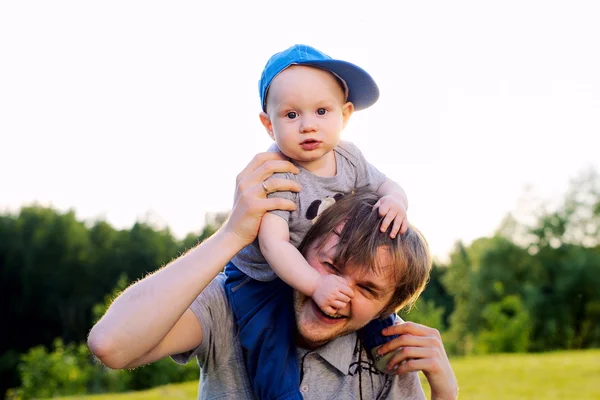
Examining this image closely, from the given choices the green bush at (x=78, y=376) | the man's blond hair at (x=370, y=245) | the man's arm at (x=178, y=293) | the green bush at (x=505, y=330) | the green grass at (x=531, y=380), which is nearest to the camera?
the man's arm at (x=178, y=293)

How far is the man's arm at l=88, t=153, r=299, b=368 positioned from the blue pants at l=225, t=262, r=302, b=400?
0.54 feet

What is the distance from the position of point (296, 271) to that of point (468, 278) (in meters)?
34.7

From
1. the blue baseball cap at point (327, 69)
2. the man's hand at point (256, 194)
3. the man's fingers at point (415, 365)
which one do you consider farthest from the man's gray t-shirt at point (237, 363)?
the blue baseball cap at point (327, 69)

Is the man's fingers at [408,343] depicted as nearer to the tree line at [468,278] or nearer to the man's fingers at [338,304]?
the man's fingers at [338,304]

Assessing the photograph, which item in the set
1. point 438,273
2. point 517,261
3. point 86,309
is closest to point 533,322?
point 517,261

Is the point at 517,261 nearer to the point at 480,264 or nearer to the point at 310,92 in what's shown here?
the point at 480,264

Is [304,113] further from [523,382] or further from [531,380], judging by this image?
[531,380]

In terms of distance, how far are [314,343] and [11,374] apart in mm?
34004

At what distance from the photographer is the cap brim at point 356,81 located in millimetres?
2323

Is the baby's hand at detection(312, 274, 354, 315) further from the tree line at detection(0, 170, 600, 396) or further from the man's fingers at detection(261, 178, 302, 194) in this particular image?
the tree line at detection(0, 170, 600, 396)

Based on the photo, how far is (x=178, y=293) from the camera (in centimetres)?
210

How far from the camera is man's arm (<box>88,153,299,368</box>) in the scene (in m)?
2.05

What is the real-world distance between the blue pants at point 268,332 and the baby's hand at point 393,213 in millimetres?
370

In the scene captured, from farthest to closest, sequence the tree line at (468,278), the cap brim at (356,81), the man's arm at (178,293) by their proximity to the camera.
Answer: the tree line at (468,278)
the cap brim at (356,81)
the man's arm at (178,293)
